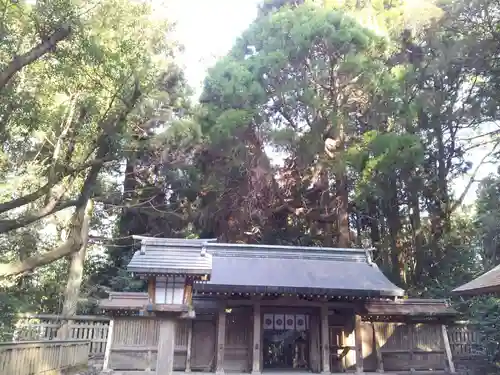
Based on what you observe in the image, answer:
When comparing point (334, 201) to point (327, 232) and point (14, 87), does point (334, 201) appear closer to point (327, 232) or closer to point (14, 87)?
point (327, 232)

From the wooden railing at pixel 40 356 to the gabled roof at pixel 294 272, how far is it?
3.28 meters

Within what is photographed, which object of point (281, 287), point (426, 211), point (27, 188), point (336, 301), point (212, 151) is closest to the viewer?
point (27, 188)

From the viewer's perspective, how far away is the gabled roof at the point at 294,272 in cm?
1134

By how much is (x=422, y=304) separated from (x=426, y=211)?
5.81m

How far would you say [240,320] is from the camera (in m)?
12.7

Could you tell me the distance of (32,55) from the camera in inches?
241

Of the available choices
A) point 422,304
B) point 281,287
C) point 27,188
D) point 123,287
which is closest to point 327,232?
point 422,304

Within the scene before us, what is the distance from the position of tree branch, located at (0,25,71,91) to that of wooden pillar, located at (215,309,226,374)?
26.4 feet

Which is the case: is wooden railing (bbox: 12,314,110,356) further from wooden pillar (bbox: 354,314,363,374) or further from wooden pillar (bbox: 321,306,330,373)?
wooden pillar (bbox: 354,314,363,374)

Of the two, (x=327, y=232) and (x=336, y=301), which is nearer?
(x=336, y=301)

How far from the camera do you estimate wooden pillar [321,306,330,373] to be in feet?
38.8

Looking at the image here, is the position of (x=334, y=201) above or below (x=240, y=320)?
above

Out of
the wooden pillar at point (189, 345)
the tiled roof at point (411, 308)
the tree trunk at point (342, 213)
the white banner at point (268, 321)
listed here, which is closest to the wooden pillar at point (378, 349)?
the tiled roof at point (411, 308)

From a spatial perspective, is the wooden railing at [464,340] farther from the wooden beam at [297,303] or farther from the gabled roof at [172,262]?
the gabled roof at [172,262]
